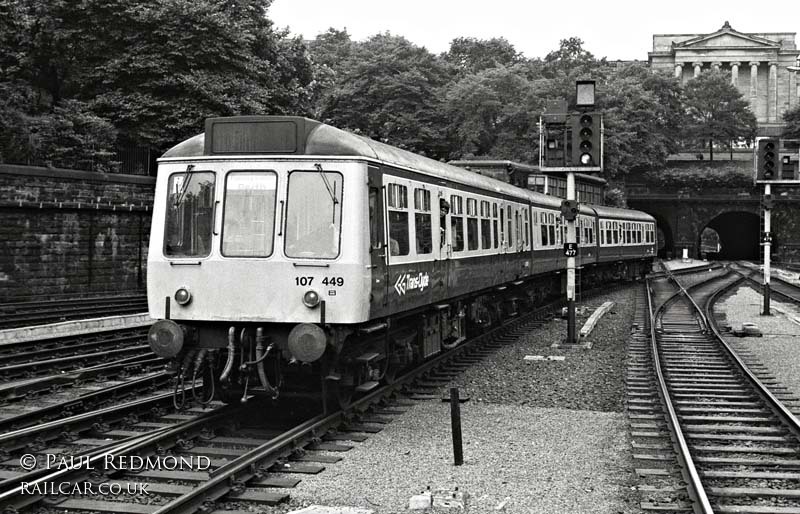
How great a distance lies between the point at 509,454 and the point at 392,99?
46.8 metres

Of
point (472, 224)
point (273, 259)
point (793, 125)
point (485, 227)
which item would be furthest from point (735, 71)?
point (273, 259)

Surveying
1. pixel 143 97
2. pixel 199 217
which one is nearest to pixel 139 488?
pixel 199 217

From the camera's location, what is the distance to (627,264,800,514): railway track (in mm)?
7367

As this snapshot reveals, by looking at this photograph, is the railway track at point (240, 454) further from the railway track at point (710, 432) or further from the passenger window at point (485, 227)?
the passenger window at point (485, 227)

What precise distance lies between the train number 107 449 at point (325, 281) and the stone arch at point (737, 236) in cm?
8135

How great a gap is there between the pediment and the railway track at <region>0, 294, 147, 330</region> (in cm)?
9911

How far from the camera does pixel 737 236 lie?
86.8 m

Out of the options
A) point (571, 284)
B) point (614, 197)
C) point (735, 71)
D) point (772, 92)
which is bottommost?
point (571, 284)

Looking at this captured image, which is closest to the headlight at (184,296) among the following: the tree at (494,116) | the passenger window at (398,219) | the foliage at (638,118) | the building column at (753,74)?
the passenger window at (398,219)

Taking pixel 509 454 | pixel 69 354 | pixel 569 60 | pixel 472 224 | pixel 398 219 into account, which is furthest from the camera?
pixel 569 60

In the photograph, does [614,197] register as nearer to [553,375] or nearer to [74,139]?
[74,139]

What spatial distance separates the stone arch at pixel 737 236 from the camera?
85.2m

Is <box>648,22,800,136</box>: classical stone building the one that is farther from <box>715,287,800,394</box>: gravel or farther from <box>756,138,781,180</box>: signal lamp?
<box>756,138,781,180</box>: signal lamp

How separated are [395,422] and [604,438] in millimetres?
2274
